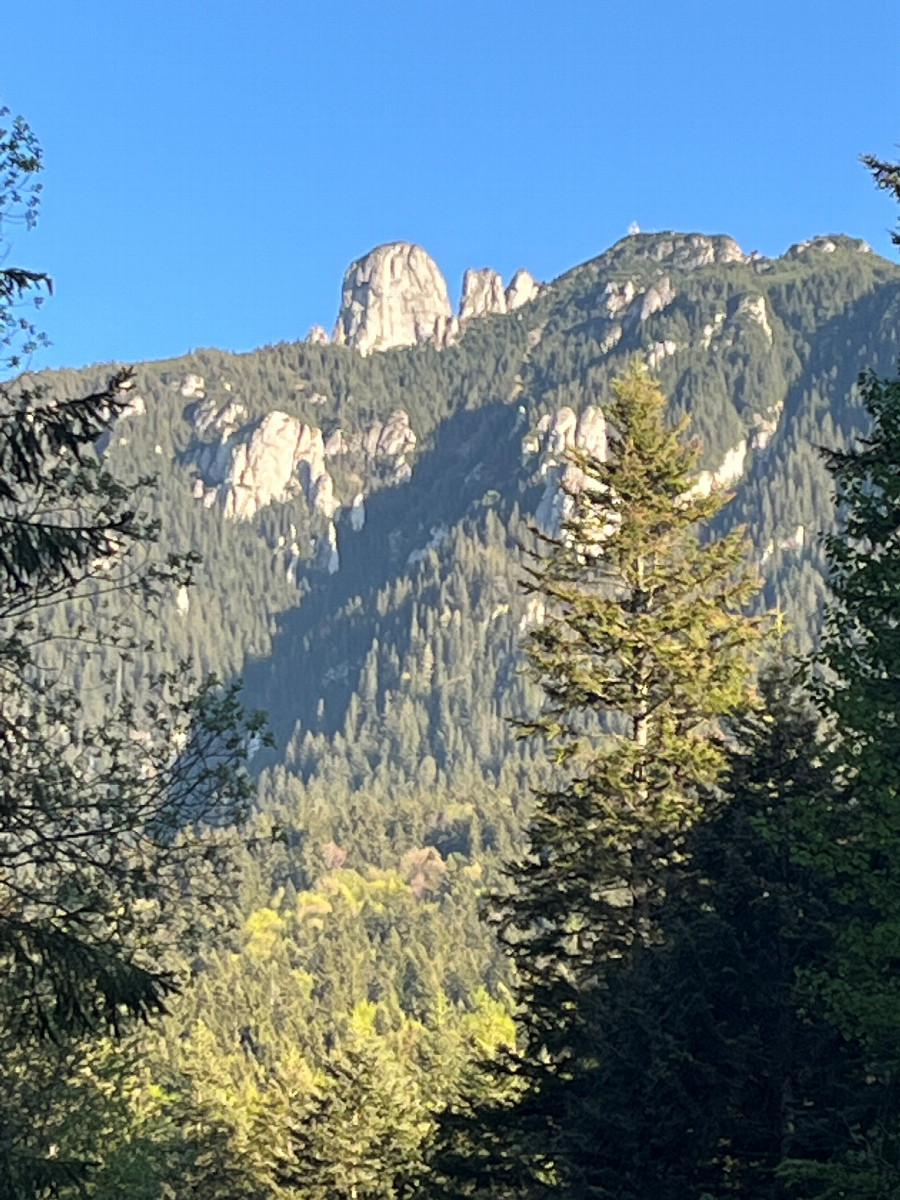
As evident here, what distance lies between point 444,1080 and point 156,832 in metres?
42.9

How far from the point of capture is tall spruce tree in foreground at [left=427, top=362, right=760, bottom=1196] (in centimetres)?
1747

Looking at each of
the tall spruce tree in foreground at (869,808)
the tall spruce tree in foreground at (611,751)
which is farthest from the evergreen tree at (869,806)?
the tall spruce tree in foreground at (611,751)

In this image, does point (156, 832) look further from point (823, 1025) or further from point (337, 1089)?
point (337, 1089)

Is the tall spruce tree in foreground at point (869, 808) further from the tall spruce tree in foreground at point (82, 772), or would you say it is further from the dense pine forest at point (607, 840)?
the tall spruce tree in foreground at point (82, 772)

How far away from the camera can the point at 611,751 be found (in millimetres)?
18562

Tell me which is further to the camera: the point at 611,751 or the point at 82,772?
the point at 611,751

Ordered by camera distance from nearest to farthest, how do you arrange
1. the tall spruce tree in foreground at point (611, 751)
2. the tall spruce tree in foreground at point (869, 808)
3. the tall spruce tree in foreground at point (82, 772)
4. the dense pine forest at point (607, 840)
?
the tall spruce tree in foreground at point (82, 772), the dense pine forest at point (607, 840), the tall spruce tree in foreground at point (869, 808), the tall spruce tree in foreground at point (611, 751)

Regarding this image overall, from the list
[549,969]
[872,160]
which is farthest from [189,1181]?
[872,160]

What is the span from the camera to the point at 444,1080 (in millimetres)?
52312

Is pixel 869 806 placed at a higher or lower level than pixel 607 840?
lower

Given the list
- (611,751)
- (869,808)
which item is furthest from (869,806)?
(611,751)

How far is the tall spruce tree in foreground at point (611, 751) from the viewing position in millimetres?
17469

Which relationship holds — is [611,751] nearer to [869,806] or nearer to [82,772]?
[869,806]

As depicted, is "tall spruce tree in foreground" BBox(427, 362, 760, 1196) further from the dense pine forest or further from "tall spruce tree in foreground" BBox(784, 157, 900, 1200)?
"tall spruce tree in foreground" BBox(784, 157, 900, 1200)
